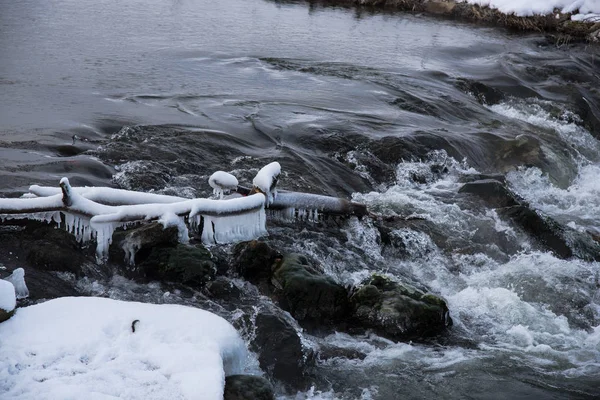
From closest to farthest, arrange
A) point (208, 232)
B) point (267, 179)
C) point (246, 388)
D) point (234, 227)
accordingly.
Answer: point (246, 388)
point (208, 232)
point (234, 227)
point (267, 179)

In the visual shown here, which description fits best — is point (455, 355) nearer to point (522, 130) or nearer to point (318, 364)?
point (318, 364)

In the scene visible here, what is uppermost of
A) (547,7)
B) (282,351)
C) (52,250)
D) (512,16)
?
(547,7)

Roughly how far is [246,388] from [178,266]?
2170 millimetres

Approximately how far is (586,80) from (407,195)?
1043 centimetres

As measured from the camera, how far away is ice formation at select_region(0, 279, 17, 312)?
5.31 meters

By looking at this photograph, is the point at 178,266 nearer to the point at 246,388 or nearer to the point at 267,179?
the point at 267,179

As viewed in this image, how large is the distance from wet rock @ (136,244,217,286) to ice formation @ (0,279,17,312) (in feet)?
5.84

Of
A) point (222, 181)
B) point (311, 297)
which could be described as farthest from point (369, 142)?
point (311, 297)

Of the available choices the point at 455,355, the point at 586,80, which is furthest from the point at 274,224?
the point at 586,80

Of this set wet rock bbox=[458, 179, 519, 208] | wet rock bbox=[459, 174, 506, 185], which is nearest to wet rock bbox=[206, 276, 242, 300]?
wet rock bbox=[458, 179, 519, 208]

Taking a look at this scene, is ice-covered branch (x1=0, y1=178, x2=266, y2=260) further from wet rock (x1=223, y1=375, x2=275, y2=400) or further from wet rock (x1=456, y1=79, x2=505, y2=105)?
wet rock (x1=456, y1=79, x2=505, y2=105)

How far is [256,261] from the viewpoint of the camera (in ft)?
23.9

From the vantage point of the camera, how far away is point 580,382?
640 centimetres

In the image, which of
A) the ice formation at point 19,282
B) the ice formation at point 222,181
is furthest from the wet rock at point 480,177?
the ice formation at point 19,282
